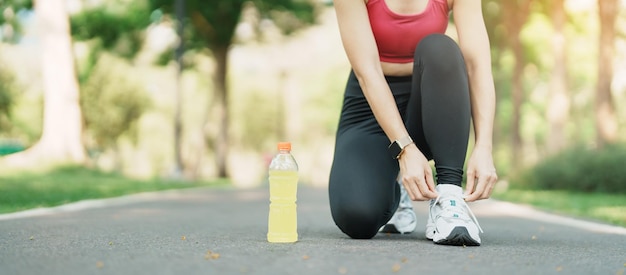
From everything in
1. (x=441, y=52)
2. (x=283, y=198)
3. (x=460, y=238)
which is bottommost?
(x=460, y=238)

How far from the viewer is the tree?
2867 cm

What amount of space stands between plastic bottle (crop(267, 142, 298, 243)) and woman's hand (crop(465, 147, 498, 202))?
89cm

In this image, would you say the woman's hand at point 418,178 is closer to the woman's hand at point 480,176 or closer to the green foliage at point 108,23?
the woman's hand at point 480,176

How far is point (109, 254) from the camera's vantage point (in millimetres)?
3527

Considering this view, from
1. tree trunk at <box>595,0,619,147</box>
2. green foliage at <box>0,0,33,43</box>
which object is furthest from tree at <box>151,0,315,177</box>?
tree trunk at <box>595,0,619,147</box>

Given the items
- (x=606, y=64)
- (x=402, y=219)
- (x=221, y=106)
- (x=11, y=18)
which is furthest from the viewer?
(x=221, y=106)

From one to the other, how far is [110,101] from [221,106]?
1492 centimetres

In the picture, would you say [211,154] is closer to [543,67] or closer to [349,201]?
[543,67]

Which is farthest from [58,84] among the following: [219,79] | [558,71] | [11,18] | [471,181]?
[471,181]

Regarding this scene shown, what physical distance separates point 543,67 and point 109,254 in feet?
104

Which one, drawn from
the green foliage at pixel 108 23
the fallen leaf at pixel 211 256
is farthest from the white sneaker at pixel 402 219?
the green foliage at pixel 108 23

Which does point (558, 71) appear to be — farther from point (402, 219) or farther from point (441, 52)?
point (441, 52)

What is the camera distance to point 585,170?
1820 centimetres

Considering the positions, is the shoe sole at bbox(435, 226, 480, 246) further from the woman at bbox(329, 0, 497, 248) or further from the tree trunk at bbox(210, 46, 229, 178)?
the tree trunk at bbox(210, 46, 229, 178)
